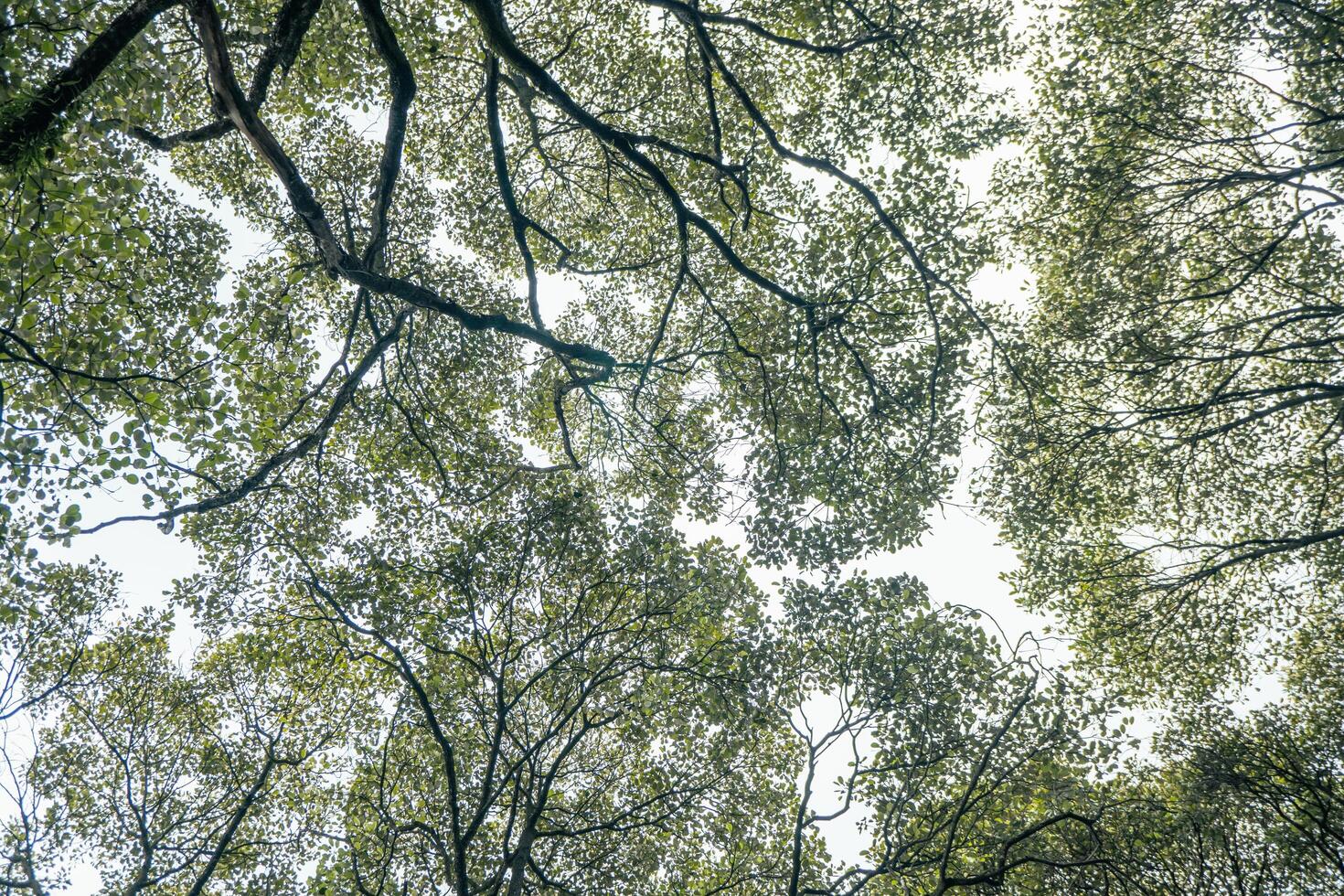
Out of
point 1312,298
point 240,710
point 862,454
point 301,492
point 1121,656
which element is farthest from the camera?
point 240,710

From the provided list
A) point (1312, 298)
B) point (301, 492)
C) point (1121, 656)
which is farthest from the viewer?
point (1121, 656)

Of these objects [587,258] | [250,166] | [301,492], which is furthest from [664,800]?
[250,166]

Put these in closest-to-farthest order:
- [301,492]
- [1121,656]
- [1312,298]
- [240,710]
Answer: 1. [301,492]
2. [1312,298]
3. [1121,656]
4. [240,710]

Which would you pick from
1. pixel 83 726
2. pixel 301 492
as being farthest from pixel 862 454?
pixel 83 726

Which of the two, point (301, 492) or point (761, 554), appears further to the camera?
point (301, 492)

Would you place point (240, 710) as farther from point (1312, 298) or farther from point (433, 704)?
point (1312, 298)

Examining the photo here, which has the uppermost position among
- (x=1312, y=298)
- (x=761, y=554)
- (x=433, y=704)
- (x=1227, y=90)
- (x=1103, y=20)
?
(x=1103, y=20)

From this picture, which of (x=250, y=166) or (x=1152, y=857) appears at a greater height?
(x=250, y=166)

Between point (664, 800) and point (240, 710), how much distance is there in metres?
9.97

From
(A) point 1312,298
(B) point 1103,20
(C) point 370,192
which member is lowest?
(A) point 1312,298

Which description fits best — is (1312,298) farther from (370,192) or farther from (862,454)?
(370,192)

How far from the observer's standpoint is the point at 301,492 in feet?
36.0

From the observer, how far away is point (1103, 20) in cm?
1152

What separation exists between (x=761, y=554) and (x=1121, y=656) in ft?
25.7
